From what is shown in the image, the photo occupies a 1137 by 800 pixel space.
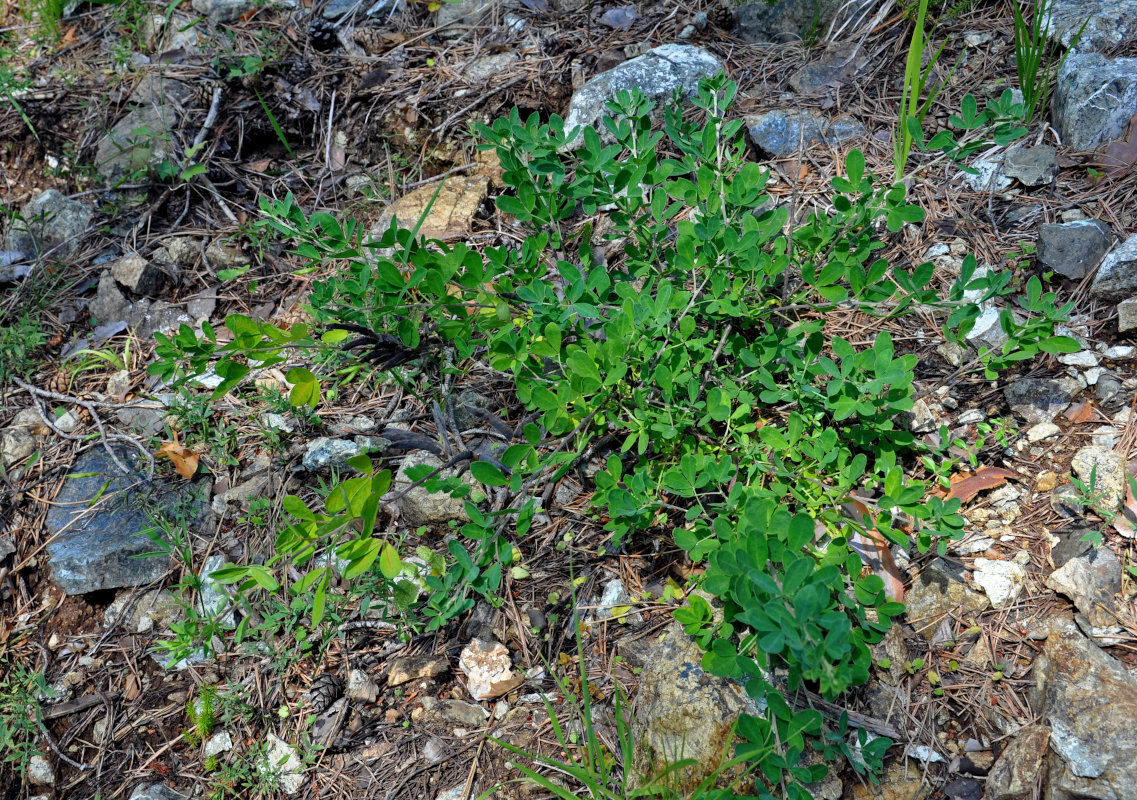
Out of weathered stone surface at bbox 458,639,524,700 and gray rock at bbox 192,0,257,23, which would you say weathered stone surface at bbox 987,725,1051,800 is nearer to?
weathered stone surface at bbox 458,639,524,700

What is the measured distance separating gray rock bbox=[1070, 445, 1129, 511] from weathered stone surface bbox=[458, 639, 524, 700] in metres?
1.73

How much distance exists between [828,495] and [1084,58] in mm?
2193

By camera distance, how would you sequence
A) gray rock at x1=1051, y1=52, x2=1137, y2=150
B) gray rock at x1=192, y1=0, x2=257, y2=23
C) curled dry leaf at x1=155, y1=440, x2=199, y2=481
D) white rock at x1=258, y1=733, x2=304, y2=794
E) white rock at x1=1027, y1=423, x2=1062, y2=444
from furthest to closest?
1. gray rock at x1=192, y1=0, x2=257, y2=23
2. curled dry leaf at x1=155, y1=440, x2=199, y2=481
3. gray rock at x1=1051, y1=52, x2=1137, y2=150
4. white rock at x1=1027, y1=423, x2=1062, y2=444
5. white rock at x1=258, y1=733, x2=304, y2=794

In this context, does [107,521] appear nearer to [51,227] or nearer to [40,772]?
[40,772]

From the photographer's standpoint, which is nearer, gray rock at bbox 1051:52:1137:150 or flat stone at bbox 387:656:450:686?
flat stone at bbox 387:656:450:686

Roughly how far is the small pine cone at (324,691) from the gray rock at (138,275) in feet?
6.93

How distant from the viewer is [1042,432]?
86.6 inches

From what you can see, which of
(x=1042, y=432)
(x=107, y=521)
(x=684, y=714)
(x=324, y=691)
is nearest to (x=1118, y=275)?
(x=1042, y=432)

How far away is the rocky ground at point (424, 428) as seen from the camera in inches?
75.0

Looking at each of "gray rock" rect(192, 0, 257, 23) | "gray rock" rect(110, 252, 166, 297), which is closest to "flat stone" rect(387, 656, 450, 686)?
"gray rock" rect(110, 252, 166, 297)

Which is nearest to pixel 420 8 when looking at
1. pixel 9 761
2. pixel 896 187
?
pixel 896 187

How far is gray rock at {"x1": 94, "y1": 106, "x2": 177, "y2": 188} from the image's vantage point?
12.0ft

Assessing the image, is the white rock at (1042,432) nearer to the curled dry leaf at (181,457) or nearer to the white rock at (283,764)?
the white rock at (283,764)

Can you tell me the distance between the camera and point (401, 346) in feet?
7.44
